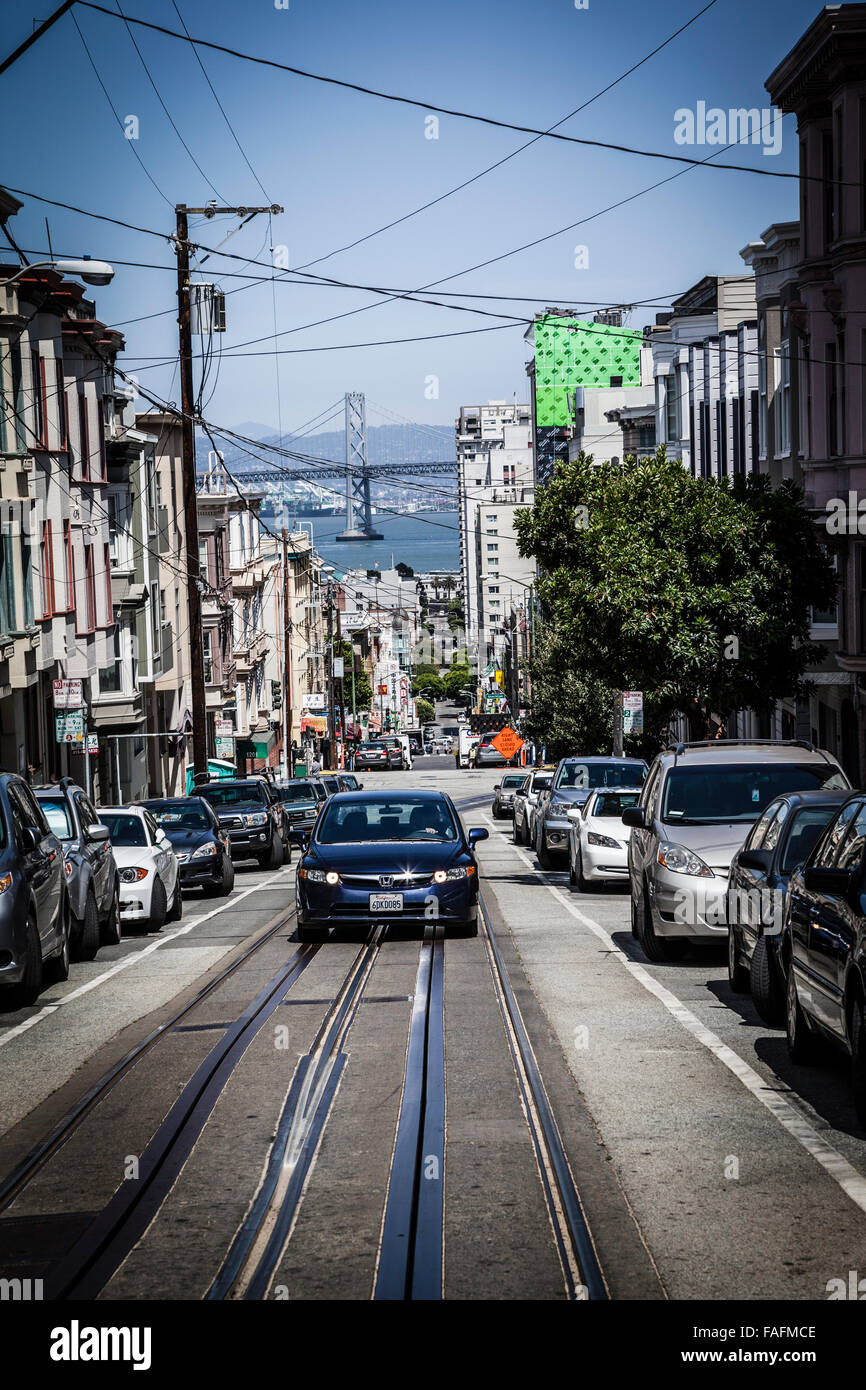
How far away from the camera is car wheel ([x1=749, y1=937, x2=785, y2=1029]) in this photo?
11820mm

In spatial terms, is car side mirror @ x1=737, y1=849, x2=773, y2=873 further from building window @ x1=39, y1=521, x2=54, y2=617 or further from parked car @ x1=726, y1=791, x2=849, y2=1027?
building window @ x1=39, y1=521, x2=54, y2=617

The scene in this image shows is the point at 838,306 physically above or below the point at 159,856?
above

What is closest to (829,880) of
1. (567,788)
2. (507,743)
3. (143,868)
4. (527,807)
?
(143,868)

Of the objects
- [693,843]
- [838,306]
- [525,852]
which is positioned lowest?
[525,852]

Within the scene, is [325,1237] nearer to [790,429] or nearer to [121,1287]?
[121,1287]

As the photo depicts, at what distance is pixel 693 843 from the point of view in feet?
50.1

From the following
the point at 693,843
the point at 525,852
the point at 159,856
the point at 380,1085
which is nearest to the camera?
the point at 380,1085

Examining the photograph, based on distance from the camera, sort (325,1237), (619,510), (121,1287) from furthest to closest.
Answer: (619,510)
(325,1237)
(121,1287)

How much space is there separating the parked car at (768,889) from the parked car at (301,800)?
1027 inches

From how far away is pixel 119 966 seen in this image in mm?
17453

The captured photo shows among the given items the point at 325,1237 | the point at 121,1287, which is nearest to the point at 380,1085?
the point at 325,1237

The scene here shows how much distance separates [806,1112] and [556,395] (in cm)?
16359

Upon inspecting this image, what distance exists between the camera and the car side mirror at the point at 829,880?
8.93 metres

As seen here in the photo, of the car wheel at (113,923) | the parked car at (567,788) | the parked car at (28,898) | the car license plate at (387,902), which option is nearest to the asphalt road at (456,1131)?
the parked car at (28,898)
